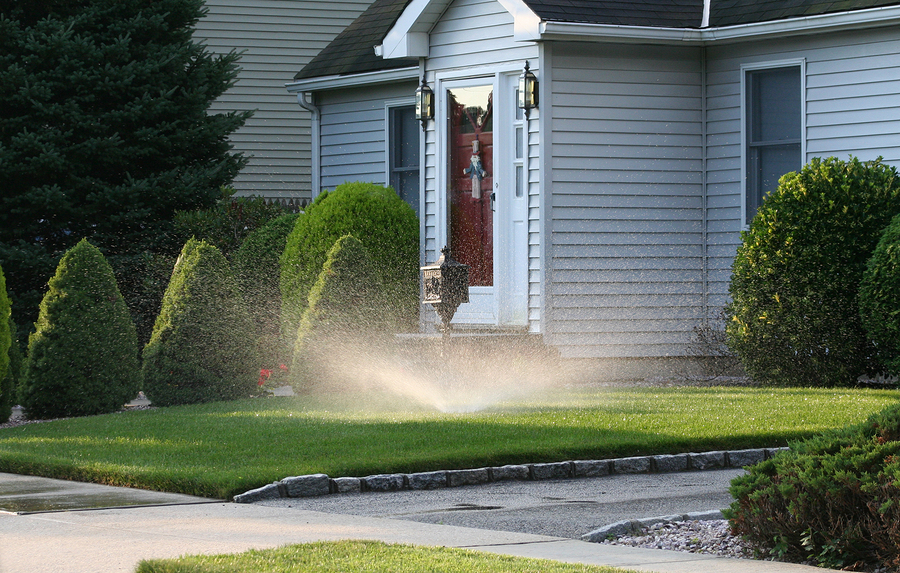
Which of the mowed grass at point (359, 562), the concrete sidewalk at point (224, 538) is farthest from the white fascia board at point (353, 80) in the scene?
the mowed grass at point (359, 562)

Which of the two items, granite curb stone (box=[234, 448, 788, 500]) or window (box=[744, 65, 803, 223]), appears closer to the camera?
granite curb stone (box=[234, 448, 788, 500])

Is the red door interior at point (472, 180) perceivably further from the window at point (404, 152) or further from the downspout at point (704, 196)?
the window at point (404, 152)

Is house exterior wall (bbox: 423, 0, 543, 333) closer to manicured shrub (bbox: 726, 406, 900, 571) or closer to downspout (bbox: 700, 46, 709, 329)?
downspout (bbox: 700, 46, 709, 329)

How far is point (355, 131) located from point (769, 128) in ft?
23.1

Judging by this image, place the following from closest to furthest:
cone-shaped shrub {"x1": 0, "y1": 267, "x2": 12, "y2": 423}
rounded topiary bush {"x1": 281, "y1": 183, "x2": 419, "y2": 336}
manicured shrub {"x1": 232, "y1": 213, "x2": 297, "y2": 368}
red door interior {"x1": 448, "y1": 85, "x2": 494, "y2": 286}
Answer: cone-shaped shrub {"x1": 0, "y1": 267, "x2": 12, "y2": 423} → red door interior {"x1": 448, "y1": 85, "x2": 494, "y2": 286} → rounded topiary bush {"x1": 281, "y1": 183, "x2": 419, "y2": 336} → manicured shrub {"x1": 232, "y1": 213, "x2": 297, "y2": 368}

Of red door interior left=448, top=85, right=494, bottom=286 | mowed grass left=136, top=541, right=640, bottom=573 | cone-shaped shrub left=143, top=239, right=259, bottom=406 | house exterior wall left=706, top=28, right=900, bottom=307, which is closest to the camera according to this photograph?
mowed grass left=136, top=541, right=640, bottom=573

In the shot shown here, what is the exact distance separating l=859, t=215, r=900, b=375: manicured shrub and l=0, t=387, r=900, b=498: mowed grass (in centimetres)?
56

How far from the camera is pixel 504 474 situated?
8.73 meters

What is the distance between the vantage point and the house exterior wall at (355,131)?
1950cm

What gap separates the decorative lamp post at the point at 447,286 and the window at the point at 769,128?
13.8 feet

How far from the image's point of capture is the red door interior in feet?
52.5

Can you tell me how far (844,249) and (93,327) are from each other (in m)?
7.85

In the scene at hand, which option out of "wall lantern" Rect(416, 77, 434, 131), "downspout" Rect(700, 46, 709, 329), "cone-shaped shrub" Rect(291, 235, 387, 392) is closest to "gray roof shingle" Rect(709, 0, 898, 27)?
"downspout" Rect(700, 46, 709, 329)

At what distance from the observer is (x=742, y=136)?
608 inches
